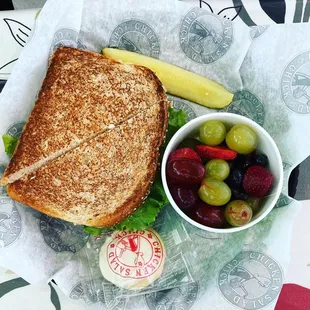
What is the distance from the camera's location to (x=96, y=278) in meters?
1.49

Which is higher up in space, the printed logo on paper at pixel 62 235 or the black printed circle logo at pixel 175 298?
the printed logo on paper at pixel 62 235

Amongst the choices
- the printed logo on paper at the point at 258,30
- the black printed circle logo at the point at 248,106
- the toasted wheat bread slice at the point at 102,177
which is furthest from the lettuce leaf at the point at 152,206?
the printed logo on paper at the point at 258,30

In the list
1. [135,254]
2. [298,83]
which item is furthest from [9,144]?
[298,83]

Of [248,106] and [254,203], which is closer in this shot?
[254,203]

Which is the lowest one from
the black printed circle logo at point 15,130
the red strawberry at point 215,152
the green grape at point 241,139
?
the red strawberry at point 215,152

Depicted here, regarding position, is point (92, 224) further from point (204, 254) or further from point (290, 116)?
point (290, 116)

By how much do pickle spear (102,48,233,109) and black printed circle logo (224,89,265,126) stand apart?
0.03 m

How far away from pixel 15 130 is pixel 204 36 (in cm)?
56

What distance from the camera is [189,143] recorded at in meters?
1.43

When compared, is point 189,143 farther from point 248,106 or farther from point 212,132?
point 248,106

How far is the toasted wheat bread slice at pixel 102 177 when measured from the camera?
1.33m

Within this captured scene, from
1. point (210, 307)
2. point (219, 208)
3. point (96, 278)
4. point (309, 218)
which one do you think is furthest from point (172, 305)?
point (309, 218)

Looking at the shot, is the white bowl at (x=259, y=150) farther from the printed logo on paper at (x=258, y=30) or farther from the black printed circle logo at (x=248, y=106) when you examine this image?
the printed logo on paper at (x=258, y=30)

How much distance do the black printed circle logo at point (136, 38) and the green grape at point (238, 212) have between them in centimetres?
48
